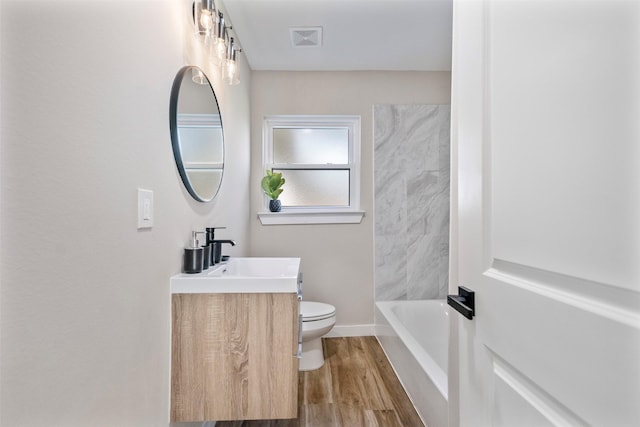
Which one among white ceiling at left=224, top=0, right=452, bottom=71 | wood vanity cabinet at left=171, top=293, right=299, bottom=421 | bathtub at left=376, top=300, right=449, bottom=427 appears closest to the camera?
wood vanity cabinet at left=171, top=293, right=299, bottom=421

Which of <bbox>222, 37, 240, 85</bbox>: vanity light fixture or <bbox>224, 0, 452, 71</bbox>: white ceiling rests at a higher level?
<bbox>224, 0, 452, 71</bbox>: white ceiling

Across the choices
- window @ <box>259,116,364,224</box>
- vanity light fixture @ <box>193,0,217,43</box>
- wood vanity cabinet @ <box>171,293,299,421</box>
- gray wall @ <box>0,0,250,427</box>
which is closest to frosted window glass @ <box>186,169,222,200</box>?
gray wall @ <box>0,0,250,427</box>

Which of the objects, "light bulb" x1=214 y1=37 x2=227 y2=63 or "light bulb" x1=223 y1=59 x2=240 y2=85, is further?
"light bulb" x1=223 y1=59 x2=240 y2=85

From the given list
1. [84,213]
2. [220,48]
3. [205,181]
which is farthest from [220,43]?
[84,213]

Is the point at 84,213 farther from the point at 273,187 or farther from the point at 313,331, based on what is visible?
the point at 273,187

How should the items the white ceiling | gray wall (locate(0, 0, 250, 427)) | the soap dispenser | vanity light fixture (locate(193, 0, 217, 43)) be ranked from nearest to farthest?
gray wall (locate(0, 0, 250, 427)), the soap dispenser, vanity light fixture (locate(193, 0, 217, 43)), the white ceiling

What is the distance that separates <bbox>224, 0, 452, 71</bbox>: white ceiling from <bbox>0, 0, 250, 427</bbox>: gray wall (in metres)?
1.07

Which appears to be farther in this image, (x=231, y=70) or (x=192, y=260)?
(x=231, y=70)

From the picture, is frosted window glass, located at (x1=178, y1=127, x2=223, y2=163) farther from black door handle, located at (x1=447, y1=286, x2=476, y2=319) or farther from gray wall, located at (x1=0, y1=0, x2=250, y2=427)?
black door handle, located at (x1=447, y1=286, x2=476, y2=319)

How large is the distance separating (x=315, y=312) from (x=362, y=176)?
128cm

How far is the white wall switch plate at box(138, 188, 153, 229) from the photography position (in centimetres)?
101

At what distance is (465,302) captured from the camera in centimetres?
89

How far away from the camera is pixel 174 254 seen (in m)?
1.30

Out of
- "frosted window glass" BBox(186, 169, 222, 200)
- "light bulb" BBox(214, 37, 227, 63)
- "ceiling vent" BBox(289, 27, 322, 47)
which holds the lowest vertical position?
"frosted window glass" BBox(186, 169, 222, 200)
